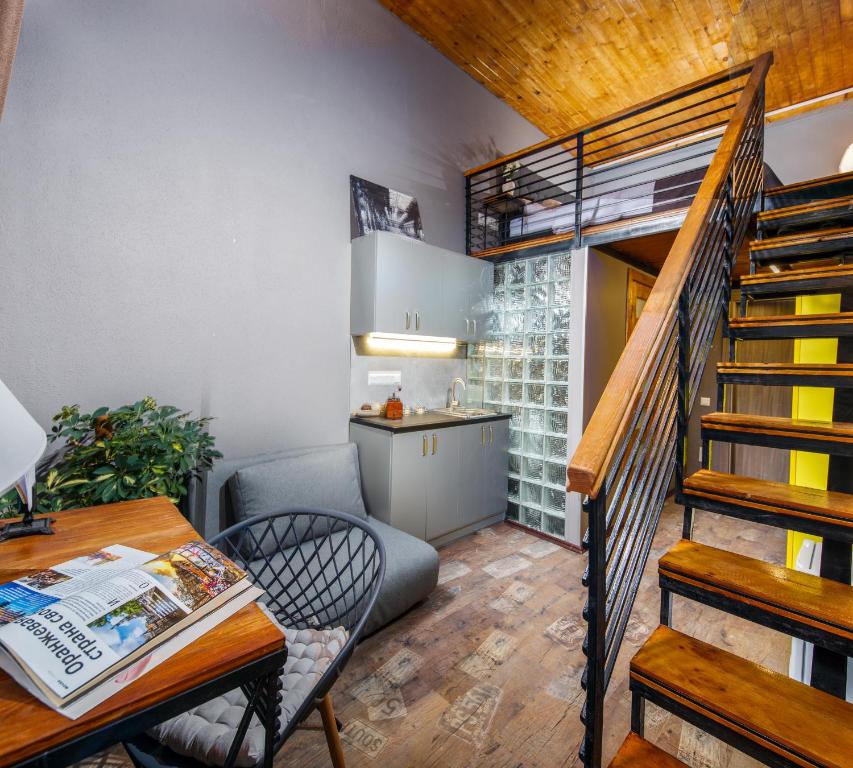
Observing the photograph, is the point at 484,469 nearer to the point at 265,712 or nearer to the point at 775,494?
the point at 775,494

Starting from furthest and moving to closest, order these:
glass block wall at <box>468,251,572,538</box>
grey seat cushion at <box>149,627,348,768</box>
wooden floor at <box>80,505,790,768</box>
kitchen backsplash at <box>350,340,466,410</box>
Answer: glass block wall at <box>468,251,572,538</box>
kitchen backsplash at <box>350,340,466,410</box>
wooden floor at <box>80,505,790,768</box>
grey seat cushion at <box>149,627,348,768</box>

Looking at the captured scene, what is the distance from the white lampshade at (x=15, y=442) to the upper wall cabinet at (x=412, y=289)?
2.33 metres

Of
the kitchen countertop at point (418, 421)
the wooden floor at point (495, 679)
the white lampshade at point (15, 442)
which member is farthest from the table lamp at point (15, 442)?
the kitchen countertop at point (418, 421)

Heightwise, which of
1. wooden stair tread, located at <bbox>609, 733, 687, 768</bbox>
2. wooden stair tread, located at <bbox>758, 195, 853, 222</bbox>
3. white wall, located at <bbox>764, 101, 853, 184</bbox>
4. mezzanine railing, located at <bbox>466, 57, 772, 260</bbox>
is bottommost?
wooden stair tread, located at <bbox>609, 733, 687, 768</bbox>

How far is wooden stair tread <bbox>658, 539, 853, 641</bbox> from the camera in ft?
3.75

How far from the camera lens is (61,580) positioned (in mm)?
927

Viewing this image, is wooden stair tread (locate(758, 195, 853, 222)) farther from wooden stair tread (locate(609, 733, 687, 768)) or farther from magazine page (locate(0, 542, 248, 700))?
magazine page (locate(0, 542, 248, 700))

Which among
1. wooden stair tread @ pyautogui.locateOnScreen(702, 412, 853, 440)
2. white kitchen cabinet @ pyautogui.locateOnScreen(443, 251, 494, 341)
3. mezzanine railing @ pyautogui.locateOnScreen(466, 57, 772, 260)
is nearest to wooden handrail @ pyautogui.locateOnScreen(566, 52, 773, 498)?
wooden stair tread @ pyautogui.locateOnScreen(702, 412, 853, 440)

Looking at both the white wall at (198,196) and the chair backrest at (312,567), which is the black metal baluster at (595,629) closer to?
the chair backrest at (312,567)

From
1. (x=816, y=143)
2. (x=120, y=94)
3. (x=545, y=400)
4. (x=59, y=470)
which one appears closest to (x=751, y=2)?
(x=816, y=143)

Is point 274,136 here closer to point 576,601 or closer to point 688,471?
point 576,601

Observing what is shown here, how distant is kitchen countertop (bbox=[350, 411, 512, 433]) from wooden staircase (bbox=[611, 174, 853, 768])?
1.78m

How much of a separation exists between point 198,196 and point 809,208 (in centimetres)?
340

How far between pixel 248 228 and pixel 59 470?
65.8 inches
